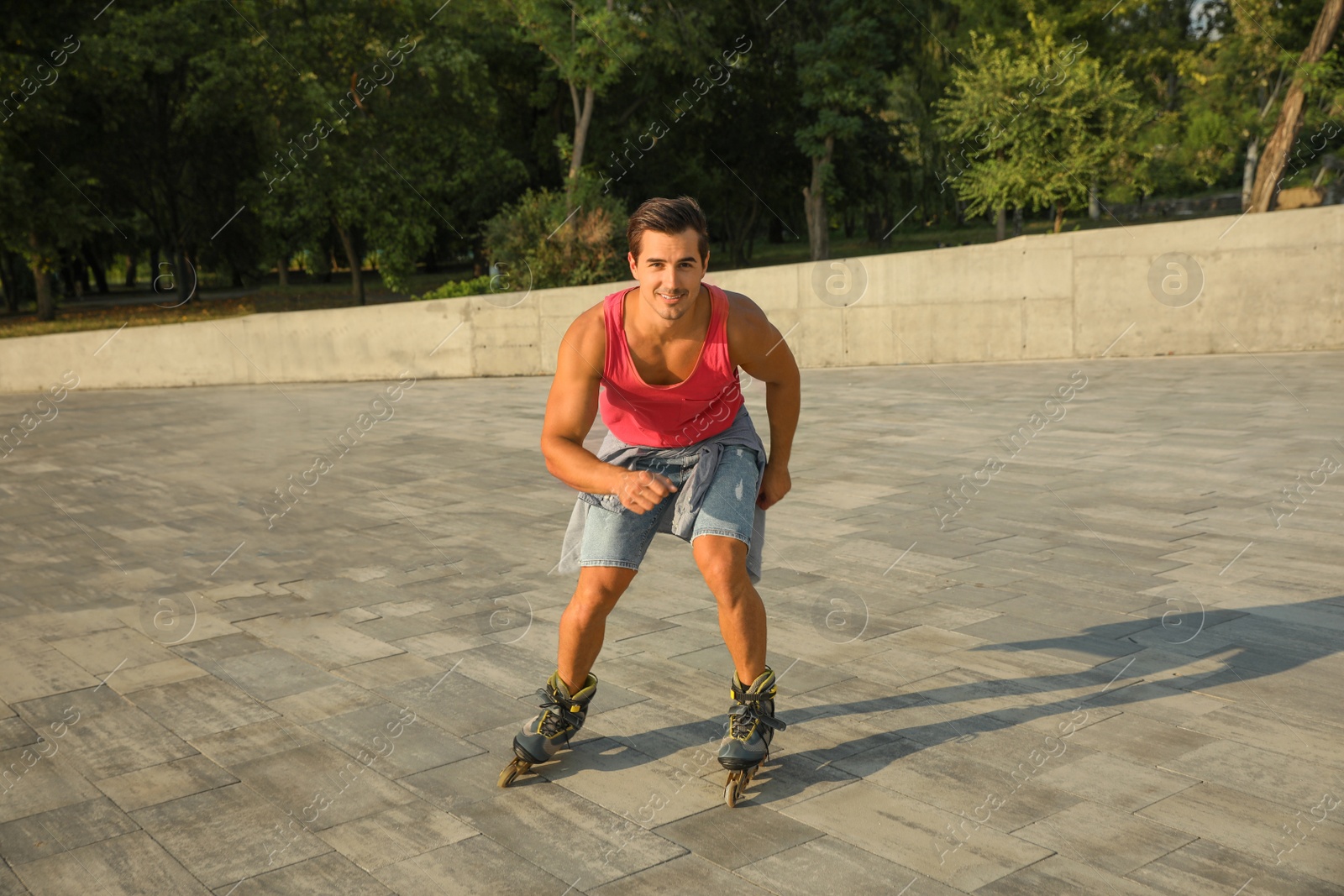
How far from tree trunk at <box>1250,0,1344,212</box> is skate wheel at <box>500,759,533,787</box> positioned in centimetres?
2277

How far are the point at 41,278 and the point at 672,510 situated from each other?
1167 inches

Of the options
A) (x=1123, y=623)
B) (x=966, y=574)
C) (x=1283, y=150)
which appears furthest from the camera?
(x=1283, y=150)

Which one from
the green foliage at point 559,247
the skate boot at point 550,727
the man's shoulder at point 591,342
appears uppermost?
the green foliage at point 559,247

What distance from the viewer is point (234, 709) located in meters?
4.42

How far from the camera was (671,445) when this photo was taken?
3727mm

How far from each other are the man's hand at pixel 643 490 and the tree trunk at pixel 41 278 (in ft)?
90.6

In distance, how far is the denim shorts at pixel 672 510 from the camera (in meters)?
3.57

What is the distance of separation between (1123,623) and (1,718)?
4.42 m

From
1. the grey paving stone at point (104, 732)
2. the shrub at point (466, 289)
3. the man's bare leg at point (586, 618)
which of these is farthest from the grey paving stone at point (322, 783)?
the shrub at point (466, 289)

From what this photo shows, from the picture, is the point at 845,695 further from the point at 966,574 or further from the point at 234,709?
the point at 234,709

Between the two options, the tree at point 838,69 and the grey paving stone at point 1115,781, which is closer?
the grey paving stone at point 1115,781

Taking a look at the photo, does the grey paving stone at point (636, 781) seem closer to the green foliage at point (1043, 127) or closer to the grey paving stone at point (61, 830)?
the grey paving stone at point (61, 830)

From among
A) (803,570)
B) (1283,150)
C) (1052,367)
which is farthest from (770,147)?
(803,570)

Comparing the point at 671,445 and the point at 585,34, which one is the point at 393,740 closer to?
the point at 671,445
